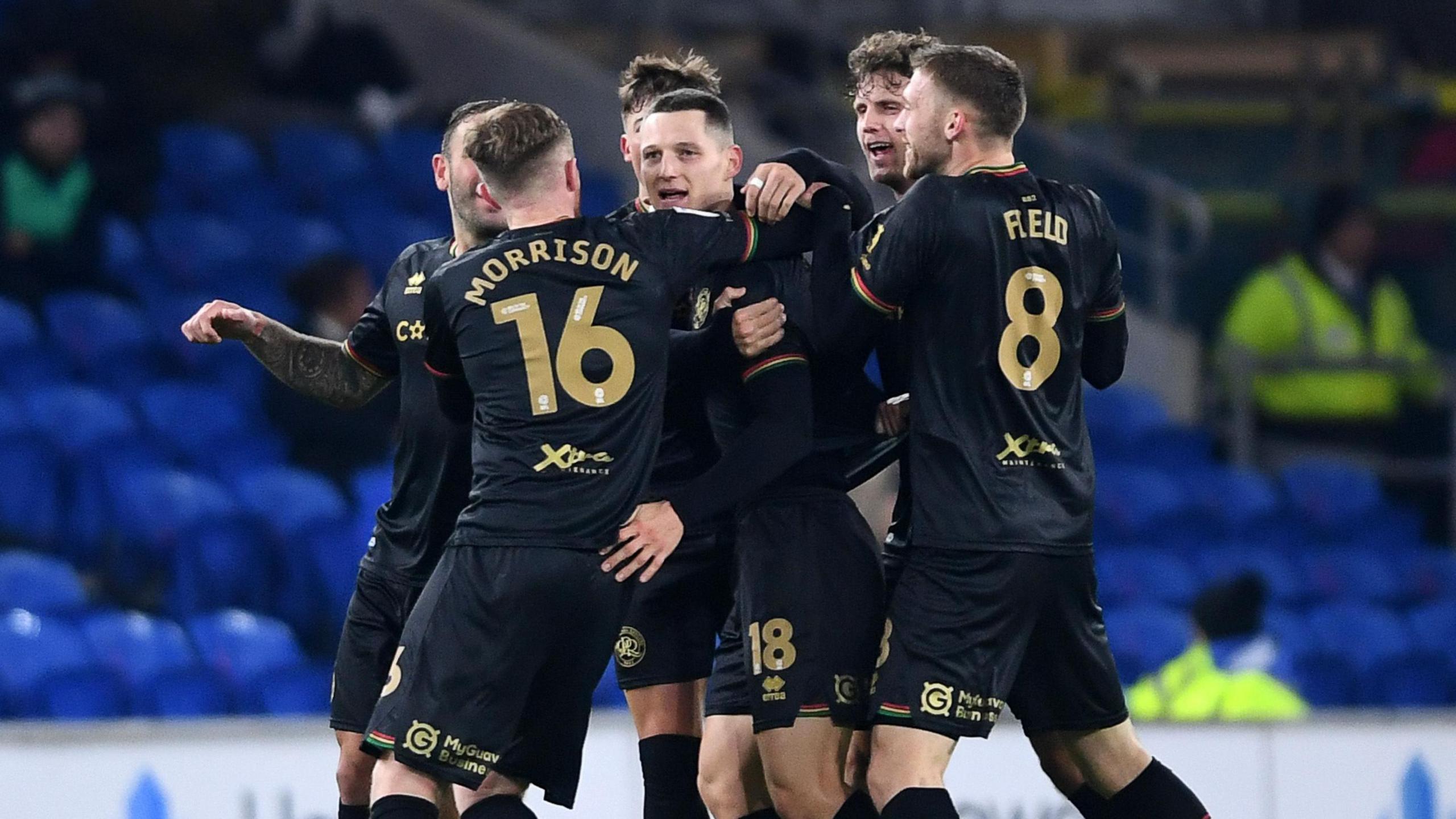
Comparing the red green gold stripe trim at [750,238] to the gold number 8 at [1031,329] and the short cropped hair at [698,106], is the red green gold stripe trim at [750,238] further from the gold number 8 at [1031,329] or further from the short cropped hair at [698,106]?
the gold number 8 at [1031,329]

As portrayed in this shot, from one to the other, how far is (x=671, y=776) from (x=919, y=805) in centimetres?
85

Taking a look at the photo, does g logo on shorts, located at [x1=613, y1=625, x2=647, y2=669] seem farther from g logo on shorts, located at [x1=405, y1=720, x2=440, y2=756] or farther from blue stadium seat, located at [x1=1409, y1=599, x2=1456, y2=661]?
blue stadium seat, located at [x1=1409, y1=599, x2=1456, y2=661]

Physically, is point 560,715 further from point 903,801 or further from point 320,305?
point 320,305

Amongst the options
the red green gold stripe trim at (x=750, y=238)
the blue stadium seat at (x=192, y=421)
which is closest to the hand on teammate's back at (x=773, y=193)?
the red green gold stripe trim at (x=750, y=238)

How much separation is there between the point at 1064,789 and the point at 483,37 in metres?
8.28

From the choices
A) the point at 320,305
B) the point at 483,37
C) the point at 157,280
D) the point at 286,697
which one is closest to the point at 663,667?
the point at 286,697

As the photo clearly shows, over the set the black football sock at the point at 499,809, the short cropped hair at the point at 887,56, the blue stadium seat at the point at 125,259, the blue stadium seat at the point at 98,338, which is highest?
the blue stadium seat at the point at 125,259

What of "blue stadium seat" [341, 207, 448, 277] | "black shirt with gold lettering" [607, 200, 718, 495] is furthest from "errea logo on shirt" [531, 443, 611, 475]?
"blue stadium seat" [341, 207, 448, 277]

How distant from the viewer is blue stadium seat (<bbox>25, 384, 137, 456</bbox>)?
8.30m

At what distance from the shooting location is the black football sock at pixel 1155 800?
4602mm

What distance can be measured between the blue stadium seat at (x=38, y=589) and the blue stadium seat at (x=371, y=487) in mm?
1142

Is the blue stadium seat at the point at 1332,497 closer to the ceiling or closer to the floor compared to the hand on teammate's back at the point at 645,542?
closer to the ceiling

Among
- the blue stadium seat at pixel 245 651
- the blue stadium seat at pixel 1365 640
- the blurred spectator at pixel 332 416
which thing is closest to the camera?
the blue stadium seat at pixel 245 651

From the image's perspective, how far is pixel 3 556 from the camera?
772cm
